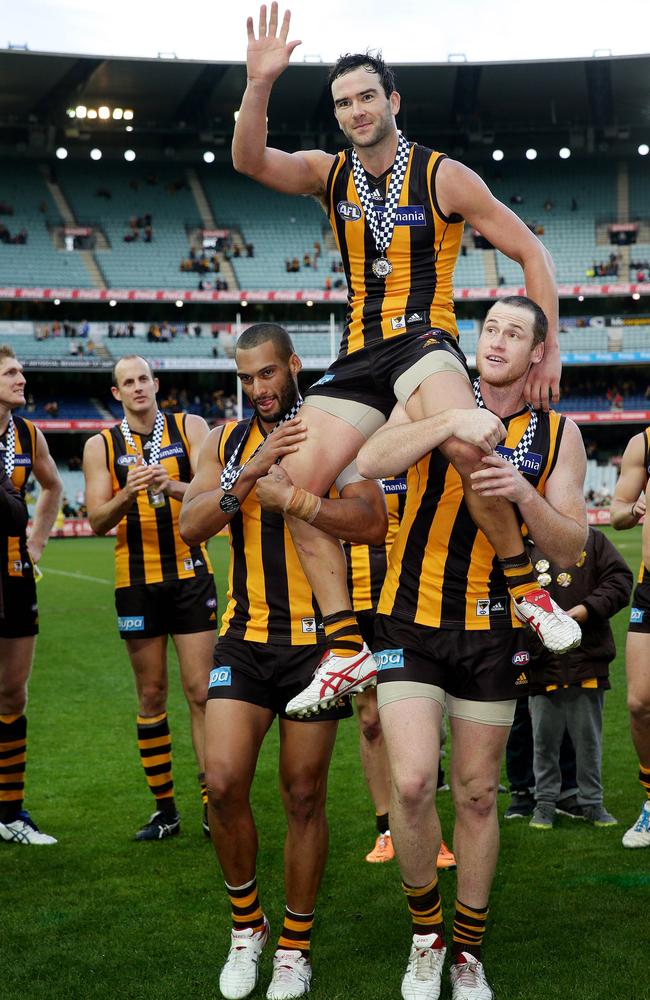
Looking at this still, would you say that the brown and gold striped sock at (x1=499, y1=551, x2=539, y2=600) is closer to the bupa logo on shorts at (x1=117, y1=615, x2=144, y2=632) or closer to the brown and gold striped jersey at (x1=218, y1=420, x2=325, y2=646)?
the brown and gold striped jersey at (x1=218, y1=420, x2=325, y2=646)

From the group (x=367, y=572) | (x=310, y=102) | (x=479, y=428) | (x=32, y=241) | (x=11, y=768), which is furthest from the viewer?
(x=32, y=241)

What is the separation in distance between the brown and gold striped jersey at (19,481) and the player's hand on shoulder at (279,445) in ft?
8.22

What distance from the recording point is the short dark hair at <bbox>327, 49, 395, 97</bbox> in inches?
165

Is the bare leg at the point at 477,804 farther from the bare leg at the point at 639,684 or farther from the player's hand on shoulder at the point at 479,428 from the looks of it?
the bare leg at the point at 639,684

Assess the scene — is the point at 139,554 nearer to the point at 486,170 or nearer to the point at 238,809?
the point at 238,809

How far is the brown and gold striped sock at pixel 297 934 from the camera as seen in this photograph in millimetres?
4152

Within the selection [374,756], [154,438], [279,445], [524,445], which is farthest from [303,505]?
[154,438]

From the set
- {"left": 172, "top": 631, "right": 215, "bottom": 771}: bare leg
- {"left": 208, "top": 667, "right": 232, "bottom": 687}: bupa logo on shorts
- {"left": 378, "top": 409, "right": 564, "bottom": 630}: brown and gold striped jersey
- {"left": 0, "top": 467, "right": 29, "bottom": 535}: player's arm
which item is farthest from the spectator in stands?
{"left": 0, "top": 467, "right": 29, "bottom": 535}: player's arm

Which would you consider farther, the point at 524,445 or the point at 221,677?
the point at 221,677

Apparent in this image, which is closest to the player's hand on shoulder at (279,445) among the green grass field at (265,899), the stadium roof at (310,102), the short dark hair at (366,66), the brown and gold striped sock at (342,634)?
the brown and gold striped sock at (342,634)

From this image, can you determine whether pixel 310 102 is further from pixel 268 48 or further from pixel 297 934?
pixel 297 934

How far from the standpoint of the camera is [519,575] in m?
3.96

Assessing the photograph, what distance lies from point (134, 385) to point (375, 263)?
8.02 feet

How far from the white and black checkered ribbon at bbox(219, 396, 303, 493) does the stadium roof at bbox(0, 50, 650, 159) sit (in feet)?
120
